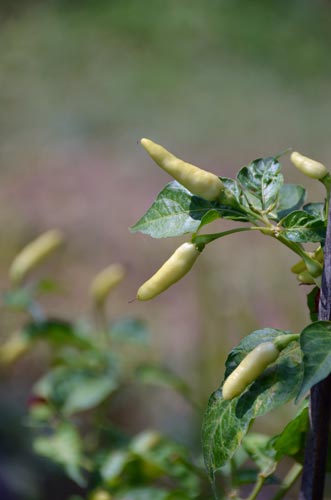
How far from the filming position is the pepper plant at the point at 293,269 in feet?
2.32

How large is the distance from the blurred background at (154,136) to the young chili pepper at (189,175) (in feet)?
4.13

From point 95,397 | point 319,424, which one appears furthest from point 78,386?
point 319,424

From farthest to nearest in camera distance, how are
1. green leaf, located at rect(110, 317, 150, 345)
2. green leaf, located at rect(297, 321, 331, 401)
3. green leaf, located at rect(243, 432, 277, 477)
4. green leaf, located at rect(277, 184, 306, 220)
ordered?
green leaf, located at rect(110, 317, 150, 345) < green leaf, located at rect(243, 432, 277, 477) < green leaf, located at rect(277, 184, 306, 220) < green leaf, located at rect(297, 321, 331, 401)

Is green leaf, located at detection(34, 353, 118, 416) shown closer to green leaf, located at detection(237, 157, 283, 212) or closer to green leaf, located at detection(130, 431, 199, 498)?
green leaf, located at detection(130, 431, 199, 498)

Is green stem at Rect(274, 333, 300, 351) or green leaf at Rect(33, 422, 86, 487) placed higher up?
green stem at Rect(274, 333, 300, 351)

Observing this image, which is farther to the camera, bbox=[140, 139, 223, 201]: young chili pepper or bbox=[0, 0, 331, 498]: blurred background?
bbox=[0, 0, 331, 498]: blurred background

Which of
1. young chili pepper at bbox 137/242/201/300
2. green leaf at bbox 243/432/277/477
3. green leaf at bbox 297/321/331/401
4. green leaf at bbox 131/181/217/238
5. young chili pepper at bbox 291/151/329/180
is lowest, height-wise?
green leaf at bbox 243/432/277/477

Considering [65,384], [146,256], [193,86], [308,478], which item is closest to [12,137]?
[193,86]

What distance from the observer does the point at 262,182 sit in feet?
2.70

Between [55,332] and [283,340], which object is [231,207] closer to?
[283,340]

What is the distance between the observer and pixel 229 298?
8.00ft

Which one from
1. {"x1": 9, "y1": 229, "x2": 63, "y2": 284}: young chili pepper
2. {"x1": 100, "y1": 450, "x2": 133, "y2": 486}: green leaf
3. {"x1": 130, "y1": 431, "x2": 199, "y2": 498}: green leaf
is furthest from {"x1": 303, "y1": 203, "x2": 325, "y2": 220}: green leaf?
{"x1": 9, "y1": 229, "x2": 63, "y2": 284}: young chili pepper

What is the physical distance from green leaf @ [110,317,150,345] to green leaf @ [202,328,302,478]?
76 centimetres

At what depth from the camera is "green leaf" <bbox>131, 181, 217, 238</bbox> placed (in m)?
0.79
